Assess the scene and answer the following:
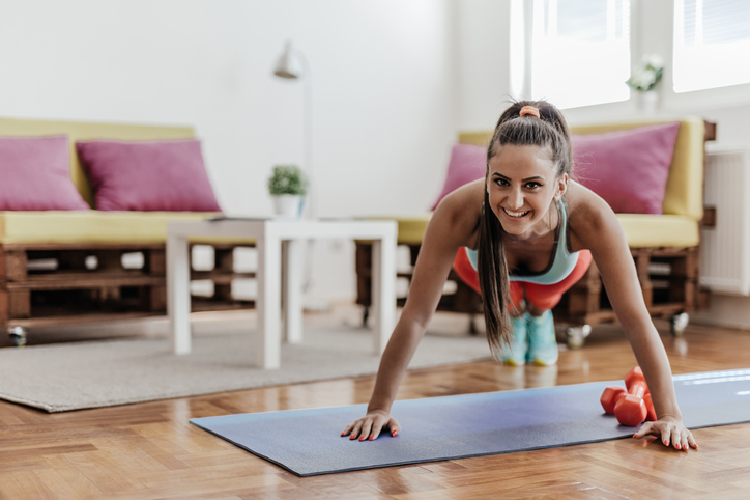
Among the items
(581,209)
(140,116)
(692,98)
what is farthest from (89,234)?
(692,98)

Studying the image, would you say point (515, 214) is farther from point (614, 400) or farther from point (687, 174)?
Result: point (687, 174)

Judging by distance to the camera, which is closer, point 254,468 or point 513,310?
point 254,468

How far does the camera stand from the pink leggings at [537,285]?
2088 millimetres

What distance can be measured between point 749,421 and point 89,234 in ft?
7.50

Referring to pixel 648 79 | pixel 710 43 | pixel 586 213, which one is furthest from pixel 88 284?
pixel 710 43

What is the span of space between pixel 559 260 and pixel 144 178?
88.5 inches

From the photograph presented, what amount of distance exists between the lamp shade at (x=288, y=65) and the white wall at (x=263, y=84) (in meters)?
0.37

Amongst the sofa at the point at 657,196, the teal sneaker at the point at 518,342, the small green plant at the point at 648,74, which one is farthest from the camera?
the small green plant at the point at 648,74

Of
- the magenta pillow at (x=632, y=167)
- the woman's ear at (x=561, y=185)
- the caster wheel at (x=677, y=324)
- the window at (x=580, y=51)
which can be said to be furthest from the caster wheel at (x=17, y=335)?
the window at (x=580, y=51)

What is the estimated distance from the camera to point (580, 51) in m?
4.47

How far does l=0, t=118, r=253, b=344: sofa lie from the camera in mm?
2801

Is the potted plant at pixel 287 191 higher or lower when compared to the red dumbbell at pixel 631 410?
higher

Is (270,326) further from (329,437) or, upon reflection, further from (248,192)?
(248,192)

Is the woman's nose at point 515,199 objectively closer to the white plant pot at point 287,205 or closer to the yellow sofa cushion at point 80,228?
the white plant pot at point 287,205
